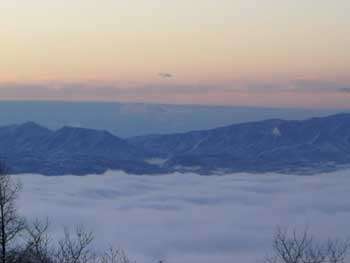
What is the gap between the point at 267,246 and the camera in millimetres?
189375

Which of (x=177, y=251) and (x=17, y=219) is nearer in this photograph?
(x=17, y=219)

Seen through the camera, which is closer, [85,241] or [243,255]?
[85,241]

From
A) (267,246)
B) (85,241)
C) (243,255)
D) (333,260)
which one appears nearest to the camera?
(333,260)

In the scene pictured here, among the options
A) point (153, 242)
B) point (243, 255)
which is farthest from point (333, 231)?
point (153, 242)

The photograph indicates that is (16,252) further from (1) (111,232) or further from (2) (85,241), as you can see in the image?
(1) (111,232)

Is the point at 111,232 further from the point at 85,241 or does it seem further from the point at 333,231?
the point at 85,241

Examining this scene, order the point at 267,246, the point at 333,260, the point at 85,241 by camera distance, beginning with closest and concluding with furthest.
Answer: the point at 333,260
the point at 85,241
the point at 267,246

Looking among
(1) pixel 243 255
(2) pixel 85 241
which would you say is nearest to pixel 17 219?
(2) pixel 85 241

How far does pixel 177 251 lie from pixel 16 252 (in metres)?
158

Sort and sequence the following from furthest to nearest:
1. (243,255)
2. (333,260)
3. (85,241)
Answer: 1. (243,255)
2. (85,241)
3. (333,260)

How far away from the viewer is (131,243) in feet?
639

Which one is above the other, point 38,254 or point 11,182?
point 11,182

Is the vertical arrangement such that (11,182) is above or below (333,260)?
above

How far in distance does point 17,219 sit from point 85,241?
11.7ft
